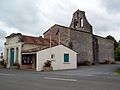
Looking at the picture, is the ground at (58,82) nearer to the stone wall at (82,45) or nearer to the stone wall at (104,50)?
the stone wall at (82,45)

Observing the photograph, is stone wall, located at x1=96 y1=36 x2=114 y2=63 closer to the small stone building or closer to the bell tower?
the small stone building

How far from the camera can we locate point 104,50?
51219 mm

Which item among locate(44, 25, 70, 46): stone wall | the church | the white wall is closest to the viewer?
the white wall

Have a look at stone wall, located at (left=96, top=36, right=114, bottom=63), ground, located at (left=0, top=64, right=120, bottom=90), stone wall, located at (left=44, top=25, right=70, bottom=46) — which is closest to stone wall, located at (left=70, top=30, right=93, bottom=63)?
stone wall, located at (left=44, top=25, right=70, bottom=46)

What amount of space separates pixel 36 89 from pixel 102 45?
42212mm

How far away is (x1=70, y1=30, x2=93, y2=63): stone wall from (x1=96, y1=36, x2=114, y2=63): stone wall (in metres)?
3.92

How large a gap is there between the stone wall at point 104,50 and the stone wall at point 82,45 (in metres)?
3.92

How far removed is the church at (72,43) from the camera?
3632 centimetres

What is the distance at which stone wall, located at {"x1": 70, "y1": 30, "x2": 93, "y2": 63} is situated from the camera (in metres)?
42.2

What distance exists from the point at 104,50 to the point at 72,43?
490 inches

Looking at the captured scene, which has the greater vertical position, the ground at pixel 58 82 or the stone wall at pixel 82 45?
the stone wall at pixel 82 45

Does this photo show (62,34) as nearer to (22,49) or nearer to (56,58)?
(22,49)

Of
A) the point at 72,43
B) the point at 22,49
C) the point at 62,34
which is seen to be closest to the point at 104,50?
the point at 72,43

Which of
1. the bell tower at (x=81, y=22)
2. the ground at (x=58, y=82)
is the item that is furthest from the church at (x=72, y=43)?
the ground at (x=58, y=82)
